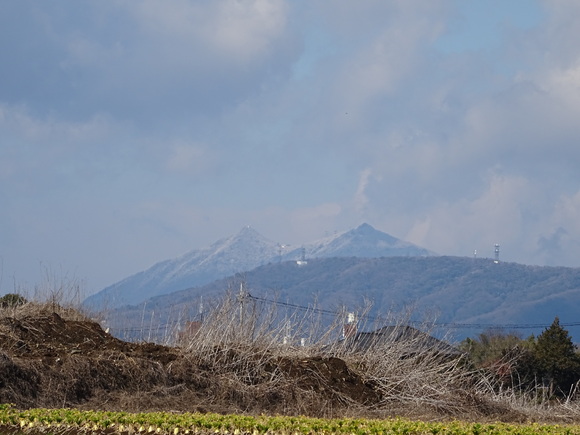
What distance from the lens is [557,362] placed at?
144 feet

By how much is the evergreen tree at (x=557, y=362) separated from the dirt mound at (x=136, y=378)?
26.2 m

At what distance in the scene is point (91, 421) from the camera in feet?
44.5

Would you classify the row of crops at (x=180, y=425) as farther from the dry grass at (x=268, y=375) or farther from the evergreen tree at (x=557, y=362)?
the evergreen tree at (x=557, y=362)

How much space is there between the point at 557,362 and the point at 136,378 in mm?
30401

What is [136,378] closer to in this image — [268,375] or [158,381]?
[158,381]

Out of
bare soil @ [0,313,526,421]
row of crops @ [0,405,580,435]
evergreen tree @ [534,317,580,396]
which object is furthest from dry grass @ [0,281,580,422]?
evergreen tree @ [534,317,580,396]

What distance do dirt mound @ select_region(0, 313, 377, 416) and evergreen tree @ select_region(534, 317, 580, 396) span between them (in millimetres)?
26196

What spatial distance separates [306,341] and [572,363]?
2672 centimetres

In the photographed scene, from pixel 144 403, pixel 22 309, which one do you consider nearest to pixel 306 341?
pixel 144 403

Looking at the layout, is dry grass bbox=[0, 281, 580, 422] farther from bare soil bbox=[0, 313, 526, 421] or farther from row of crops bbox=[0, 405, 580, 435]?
row of crops bbox=[0, 405, 580, 435]

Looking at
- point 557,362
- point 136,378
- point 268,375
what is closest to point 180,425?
point 136,378

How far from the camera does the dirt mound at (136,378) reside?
17.5m

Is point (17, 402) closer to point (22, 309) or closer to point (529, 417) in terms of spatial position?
point (22, 309)

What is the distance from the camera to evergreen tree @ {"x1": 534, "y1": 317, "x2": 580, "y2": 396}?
1729 inches
